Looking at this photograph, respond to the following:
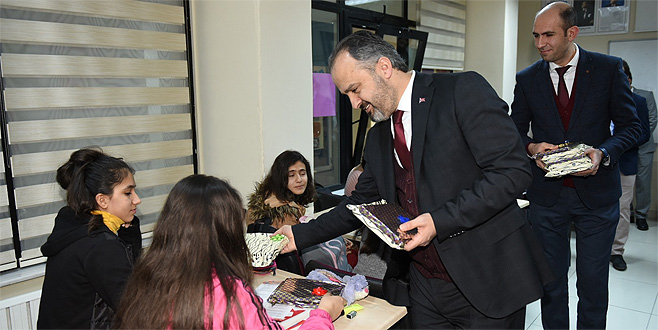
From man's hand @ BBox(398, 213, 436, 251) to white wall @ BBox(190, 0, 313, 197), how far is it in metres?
1.77

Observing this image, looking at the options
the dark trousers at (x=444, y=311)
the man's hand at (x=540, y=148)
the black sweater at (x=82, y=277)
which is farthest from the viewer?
the man's hand at (x=540, y=148)

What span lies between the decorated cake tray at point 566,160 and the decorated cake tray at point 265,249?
4.56 ft

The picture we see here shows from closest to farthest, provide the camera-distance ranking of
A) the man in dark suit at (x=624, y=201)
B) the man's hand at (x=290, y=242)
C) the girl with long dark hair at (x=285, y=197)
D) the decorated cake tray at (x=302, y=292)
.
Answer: the decorated cake tray at (x=302, y=292), the man's hand at (x=290, y=242), the girl with long dark hair at (x=285, y=197), the man in dark suit at (x=624, y=201)

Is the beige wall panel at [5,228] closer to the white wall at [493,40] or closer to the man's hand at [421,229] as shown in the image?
the man's hand at [421,229]

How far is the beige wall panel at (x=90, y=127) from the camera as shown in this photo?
256cm

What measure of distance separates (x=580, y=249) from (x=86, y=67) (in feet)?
9.99

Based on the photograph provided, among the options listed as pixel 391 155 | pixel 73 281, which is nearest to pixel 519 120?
pixel 391 155

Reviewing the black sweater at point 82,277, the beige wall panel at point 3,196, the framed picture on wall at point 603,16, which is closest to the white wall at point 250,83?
the beige wall panel at point 3,196

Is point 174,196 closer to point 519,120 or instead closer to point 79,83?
point 79,83

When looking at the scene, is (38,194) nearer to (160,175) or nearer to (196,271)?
(160,175)

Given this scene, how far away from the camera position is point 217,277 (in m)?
1.32

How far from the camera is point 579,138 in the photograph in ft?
8.27

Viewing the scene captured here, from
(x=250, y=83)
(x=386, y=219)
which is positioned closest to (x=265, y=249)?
(x=386, y=219)

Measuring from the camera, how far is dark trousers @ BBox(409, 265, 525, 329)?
1646mm
